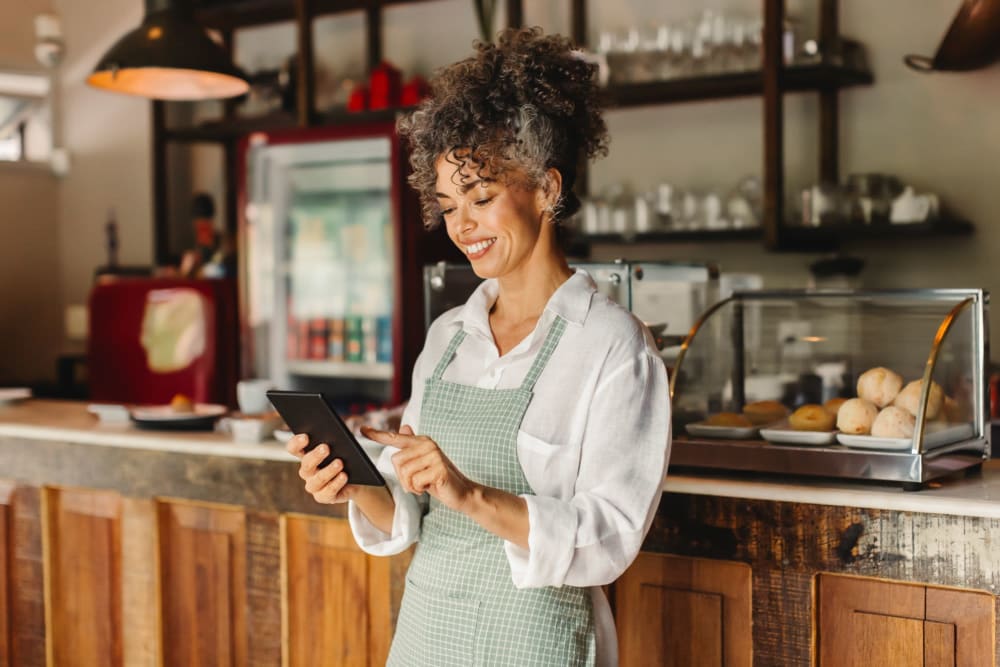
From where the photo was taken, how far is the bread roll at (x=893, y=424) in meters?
2.06

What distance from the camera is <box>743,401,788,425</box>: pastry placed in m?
2.32

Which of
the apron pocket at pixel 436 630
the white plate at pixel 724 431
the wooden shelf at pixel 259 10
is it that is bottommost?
the apron pocket at pixel 436 630

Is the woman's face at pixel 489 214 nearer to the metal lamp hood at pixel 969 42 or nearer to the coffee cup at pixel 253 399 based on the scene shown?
the coffee cup at pixel 253 399

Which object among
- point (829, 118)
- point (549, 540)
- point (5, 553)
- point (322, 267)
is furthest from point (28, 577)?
point (829, 118)

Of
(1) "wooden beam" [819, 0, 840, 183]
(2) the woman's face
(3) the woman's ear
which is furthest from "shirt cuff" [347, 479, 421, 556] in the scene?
(1) "wooden beam" [819, 0, 840, 183]

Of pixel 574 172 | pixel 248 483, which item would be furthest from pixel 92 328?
pixel 574 172

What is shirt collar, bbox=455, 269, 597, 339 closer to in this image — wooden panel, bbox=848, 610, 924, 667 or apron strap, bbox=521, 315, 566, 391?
apron strap, bbox=521, 315, 566, 391

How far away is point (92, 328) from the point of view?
4906 mm

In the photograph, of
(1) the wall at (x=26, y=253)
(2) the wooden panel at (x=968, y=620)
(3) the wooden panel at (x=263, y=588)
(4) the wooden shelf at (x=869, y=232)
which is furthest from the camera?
(1) the wall at (x=26, y=253)

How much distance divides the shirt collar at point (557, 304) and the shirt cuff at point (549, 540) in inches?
12.5

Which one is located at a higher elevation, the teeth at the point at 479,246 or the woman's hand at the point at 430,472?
the teeth at the point at 479,246

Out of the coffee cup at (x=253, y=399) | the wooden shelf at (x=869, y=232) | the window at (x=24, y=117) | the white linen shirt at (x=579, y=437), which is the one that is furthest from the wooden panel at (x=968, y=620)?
the window at (x=24, y=117)

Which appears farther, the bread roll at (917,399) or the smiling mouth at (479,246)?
the bread roll at (917,399)

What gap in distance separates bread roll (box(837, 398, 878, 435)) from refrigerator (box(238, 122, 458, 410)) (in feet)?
7.15
